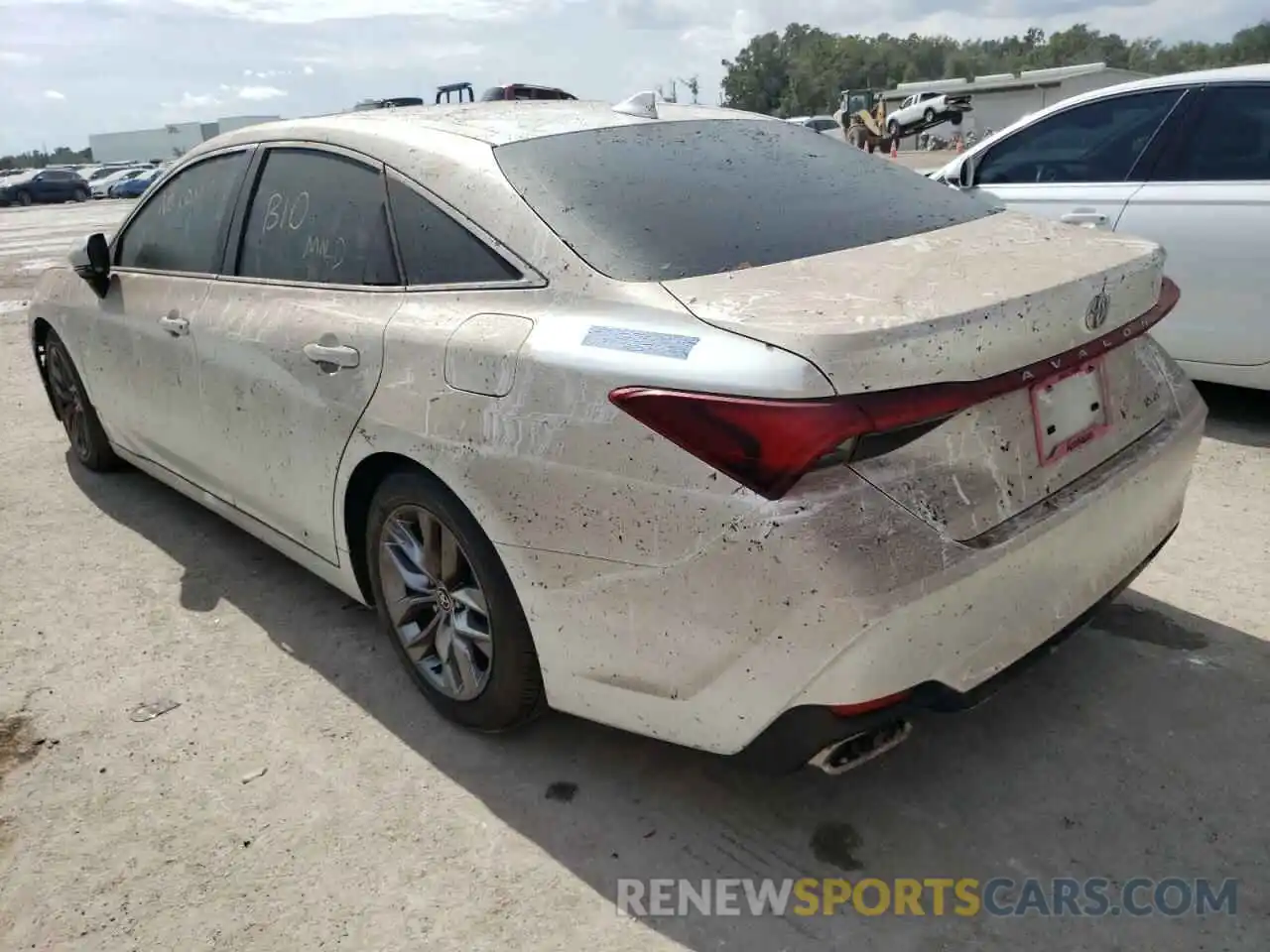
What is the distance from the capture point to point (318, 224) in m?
3.01

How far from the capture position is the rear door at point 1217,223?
170 inches

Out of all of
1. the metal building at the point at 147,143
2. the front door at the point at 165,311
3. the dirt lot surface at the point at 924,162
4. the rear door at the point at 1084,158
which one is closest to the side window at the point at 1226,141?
the rear door at the point at 1084,158

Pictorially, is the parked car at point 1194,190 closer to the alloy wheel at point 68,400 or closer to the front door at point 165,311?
the front door at point 165,311

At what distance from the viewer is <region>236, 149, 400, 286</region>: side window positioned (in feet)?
9.14

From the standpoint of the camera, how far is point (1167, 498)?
253cm

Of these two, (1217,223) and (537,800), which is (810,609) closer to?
(537,800)

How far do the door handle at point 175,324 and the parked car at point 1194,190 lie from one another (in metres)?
3.92

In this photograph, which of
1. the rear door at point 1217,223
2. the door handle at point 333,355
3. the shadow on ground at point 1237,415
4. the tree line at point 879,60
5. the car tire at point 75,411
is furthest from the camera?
the tree line at point 879,60

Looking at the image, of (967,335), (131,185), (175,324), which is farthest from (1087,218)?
(131,185)

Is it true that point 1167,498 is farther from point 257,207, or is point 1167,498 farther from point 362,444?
point 257,207

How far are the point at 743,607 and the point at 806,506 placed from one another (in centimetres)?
23

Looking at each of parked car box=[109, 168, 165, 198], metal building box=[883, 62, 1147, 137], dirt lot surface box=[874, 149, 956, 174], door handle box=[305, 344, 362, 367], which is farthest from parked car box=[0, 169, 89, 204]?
door handle box=[305, 344, 362, 367]

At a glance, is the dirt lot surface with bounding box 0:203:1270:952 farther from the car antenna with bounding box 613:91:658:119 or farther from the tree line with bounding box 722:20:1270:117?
the tree line with bounding box 722:20:1270:117

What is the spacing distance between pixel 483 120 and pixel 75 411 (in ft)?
10.2
